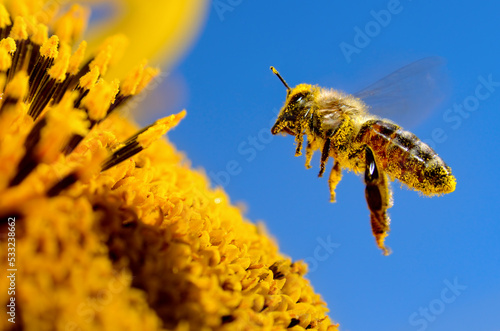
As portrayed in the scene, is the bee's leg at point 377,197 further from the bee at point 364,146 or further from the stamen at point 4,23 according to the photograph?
the stamen at point 4,23

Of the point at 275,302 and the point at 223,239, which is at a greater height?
the point at 223,239

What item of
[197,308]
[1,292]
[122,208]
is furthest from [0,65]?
[197,308]

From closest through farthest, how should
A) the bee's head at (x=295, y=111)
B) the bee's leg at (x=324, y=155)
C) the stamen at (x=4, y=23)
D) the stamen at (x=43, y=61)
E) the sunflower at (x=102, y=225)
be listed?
the sunflower at (x=102, y=225) < the stamen at (x=43, y=61) < the stamen at (x=4, y=23) < the bee's leg at (x=324, y=155) < the bee's head at (x=295, y=111)

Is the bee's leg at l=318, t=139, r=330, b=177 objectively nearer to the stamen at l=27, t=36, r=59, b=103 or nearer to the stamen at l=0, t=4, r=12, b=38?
the stamen at l=27, t=36, r=59, b=103

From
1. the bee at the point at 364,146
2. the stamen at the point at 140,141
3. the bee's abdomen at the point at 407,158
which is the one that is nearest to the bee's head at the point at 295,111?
the bee at the point at 364,146

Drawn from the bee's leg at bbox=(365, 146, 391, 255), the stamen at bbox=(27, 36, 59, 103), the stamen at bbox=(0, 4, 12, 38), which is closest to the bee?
the bee's leg at bbox=(365, 146, 391, 255)

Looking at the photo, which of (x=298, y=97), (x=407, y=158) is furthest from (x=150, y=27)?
(x=407, y=158)

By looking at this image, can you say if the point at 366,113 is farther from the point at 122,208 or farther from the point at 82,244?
the point at 82,244
